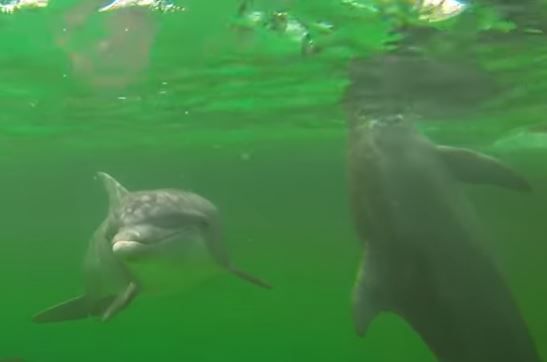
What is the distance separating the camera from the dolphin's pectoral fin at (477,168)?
955 cm

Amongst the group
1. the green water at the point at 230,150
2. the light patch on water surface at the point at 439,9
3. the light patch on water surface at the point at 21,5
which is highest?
the light patch on water surface at the point at 21,5

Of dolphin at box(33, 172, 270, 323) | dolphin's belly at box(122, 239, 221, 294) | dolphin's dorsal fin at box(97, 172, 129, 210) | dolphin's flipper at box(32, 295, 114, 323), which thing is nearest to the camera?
dolphin at box(33, 172, 270, 323)

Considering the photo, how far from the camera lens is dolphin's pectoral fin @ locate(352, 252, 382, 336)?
350 inches

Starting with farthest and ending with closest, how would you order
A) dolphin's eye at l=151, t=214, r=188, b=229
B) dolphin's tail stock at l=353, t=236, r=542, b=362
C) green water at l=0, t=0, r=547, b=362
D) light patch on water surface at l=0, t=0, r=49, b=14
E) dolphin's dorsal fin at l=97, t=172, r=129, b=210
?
green water at l=0, t=0, r=547, b=362, light patch on water surface at l=0, t=0, r=49, b=14, dolphin's dorsal fin at l=97, t=172, r=129, b=210, dolphin's eye at l=151, t=214, r=188, b=229, dolphin's tail stock at l=353, t=236, r=542, b=362

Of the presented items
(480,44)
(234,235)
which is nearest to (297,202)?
(234,235)

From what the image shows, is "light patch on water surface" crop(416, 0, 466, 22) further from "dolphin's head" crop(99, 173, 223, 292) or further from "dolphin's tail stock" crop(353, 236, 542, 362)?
"dolphin's head" crop(99, 173, 223, 292)

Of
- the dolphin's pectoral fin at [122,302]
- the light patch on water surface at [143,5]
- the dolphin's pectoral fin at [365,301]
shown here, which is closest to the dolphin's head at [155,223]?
the dolphin's pectoral fin at [122,302]

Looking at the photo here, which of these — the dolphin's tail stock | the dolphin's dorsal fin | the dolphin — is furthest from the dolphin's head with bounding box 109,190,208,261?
the dolphin's tail stock

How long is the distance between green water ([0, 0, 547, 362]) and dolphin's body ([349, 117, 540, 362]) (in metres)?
0.59

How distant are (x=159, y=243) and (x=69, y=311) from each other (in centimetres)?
463

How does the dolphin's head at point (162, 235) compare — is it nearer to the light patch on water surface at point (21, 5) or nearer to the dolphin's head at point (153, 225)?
the dolphin's head at point (153, 225)

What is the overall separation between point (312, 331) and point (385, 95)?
7494 cm

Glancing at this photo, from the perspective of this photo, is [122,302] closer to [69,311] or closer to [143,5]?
[69,311]

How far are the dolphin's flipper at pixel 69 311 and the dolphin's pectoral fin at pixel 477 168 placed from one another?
267 inches
